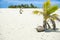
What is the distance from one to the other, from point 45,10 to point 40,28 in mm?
997

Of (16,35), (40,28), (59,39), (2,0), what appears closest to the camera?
(59,39)

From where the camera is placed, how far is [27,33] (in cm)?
885

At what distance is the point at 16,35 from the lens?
8.38m

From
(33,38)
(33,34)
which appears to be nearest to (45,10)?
(33,34)

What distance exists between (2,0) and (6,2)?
2.77ft

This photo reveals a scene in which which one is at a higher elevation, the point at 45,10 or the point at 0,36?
the point at 45,10

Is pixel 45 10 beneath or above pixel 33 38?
above

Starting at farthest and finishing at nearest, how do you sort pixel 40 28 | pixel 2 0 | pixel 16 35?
1. pixel 2 0
2. pixel 40 28
3. pixel 16 35

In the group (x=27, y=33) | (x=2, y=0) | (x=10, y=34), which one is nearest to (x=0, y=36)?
(x=10, y=34)

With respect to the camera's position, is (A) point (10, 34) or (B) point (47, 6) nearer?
(A) point (10, 34)

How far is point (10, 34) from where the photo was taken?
8.55m

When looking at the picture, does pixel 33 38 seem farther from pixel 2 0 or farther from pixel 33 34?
pixel 2 0

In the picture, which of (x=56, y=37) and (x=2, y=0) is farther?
(x=2, y=0)

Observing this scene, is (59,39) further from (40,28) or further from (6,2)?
(6,2)
